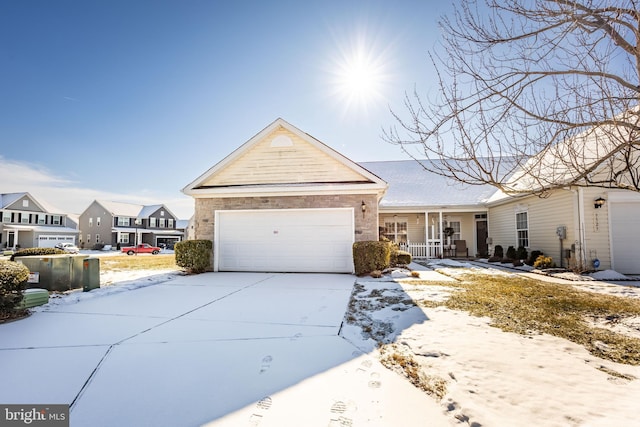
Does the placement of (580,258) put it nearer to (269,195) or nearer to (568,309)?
(568,309)

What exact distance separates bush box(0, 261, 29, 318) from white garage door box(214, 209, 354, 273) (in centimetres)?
575

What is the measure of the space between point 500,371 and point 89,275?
8.49m

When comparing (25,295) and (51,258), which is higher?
(51,258)

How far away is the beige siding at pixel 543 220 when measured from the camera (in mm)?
10011

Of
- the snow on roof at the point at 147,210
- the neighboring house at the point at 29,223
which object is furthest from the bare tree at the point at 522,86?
the snow on roof at the point at 147,210

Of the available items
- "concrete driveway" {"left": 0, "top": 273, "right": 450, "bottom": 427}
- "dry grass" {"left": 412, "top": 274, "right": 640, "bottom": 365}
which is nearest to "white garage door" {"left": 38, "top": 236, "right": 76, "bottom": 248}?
"concrete driveway" {"left": 0, "top": 273, "right": 450, "bottom": 427}

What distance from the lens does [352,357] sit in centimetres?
316

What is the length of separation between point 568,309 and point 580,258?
597 centimetres

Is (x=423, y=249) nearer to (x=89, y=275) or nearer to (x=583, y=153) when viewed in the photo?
(x=583, y=153)

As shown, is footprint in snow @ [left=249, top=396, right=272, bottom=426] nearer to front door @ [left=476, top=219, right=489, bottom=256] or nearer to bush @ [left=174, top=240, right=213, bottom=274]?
bush @ [left=174, top=240, right=213, bottom=274]

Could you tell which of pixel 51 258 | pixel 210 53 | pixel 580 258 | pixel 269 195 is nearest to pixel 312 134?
pixel 269 195

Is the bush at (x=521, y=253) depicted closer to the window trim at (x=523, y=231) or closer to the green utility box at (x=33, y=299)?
the window trim at (x=523, y=231)

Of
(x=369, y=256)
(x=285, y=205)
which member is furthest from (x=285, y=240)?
(x=369, y=256)

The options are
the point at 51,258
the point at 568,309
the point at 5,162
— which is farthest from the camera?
the point at 5,162
